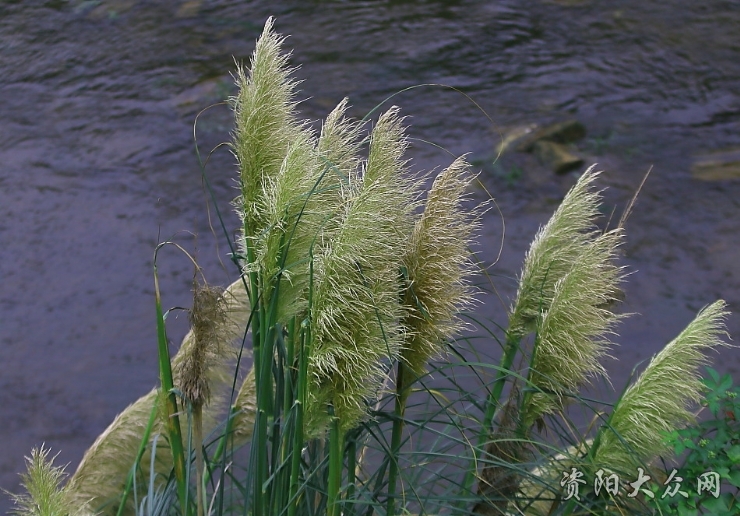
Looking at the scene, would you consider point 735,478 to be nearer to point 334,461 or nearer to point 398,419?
point 398,419

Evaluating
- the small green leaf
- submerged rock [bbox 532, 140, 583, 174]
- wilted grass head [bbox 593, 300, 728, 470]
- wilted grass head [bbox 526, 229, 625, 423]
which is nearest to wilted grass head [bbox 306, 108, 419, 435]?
wilted grass head [bbox 526, 229, 625, 423]

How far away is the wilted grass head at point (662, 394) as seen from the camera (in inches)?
67.2

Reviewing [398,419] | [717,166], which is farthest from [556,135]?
[398,419]

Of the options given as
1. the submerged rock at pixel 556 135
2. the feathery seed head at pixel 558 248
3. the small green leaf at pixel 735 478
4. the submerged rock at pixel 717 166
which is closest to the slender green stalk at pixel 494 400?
the feathery seed head at pixel 558 248

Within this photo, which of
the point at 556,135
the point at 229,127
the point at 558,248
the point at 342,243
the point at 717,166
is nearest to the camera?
the point at 342,243

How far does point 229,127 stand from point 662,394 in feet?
13.7

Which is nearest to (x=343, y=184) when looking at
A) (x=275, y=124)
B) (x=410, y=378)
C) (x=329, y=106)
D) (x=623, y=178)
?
(x=275, y=124)

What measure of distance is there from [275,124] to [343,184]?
0.62ft

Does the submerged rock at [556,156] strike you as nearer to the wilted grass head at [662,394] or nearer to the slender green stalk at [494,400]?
the slender green stalk at [494,400]

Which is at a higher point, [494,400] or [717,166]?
[494,400]

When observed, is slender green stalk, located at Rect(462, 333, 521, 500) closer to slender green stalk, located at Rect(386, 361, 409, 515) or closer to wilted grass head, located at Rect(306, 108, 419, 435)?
slender green stalk, located at Rect(386, 361, 409, 515)

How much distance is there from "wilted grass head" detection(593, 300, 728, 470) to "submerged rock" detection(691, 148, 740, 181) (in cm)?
351

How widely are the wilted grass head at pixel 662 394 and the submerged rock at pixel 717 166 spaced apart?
3511mm

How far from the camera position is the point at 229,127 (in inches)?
215
